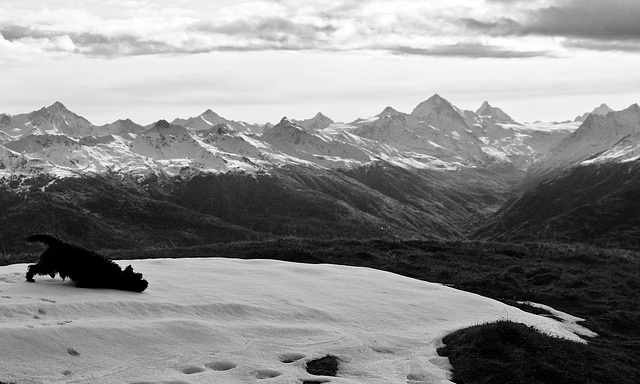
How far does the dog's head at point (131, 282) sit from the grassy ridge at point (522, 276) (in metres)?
10.5

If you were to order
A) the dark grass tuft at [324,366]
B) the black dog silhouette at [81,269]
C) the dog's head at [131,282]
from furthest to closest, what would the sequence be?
the black dog silhouette at [81,269]
the dog's head at [131,282]
the dark grass tuft at [324,366]

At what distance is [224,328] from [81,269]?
6.57 metres

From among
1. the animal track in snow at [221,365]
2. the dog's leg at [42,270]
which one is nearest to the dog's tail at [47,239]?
the dog's leg at [42,270]

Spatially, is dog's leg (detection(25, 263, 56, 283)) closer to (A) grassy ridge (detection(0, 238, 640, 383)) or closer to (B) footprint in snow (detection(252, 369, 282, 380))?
(B) footprint in snow (detection(252, 369, 282, 380))

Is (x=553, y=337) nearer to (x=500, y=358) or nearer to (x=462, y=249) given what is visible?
(x=500, y=358)

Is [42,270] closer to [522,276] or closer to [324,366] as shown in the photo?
[324,366]

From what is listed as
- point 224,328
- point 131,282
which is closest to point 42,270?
point 131,282

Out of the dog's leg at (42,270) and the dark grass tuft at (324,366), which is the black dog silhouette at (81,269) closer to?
the dog's leg at (42,270)

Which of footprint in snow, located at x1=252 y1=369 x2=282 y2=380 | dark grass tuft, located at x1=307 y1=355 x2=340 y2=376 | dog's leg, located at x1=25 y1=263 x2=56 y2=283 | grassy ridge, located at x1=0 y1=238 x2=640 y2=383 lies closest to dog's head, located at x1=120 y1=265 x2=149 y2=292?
dog's leg, located at x1=25 y1=263 x2=56 y2=283

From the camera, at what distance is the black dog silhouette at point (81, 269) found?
2448 cm

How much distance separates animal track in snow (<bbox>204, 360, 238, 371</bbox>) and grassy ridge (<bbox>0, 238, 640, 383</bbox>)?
6.35 meters

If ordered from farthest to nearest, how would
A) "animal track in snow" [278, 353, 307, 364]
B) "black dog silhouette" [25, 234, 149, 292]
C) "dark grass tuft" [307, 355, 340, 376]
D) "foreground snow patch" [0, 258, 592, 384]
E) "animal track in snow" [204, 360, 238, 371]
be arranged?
1. "black dog silhouette" [25, 234, 149, 292]
2. "animal track in snow" [278, 353, 307, 364]
3. "dark grass tuft" [307, 355, 340, 376]
4. "animal track in snow" [204, 360, 238, 371]
5. "foreground snow patch" [0, 258, 592, 384]

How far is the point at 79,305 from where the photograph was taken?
20922 mm

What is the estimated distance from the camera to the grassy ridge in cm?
2200
